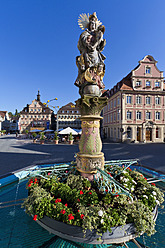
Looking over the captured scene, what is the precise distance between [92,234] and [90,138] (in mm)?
2124

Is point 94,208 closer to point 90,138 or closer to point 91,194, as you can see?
point 91,194

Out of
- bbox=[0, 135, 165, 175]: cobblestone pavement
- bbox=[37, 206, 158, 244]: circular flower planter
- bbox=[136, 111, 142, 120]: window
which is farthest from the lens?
bbox=[136, 111, 142, 120]: window

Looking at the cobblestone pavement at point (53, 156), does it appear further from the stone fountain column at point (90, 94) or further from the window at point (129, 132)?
→ the window at point (129, 132)

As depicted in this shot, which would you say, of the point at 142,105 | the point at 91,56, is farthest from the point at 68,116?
the point at 91,56

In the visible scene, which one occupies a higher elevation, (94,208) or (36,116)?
(36,116)

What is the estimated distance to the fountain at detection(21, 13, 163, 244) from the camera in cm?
215

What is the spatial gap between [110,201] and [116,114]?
22.8 m

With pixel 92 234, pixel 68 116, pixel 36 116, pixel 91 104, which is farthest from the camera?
pixel 36 116

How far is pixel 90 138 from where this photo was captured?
3.64m

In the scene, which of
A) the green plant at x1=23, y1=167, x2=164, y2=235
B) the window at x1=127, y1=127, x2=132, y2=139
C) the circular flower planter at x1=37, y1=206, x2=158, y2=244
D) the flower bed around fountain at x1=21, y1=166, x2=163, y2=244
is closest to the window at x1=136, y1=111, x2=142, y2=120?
the window at x1=127, y1=127, x2=132, y2=139

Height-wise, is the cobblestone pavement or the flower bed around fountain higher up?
the flower bed around fountain

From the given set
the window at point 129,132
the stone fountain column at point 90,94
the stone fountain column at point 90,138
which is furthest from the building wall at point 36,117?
the stone fountain column at point 90,138

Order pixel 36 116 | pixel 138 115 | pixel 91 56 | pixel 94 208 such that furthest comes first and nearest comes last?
pixel 36 116 → pixel 138 115 → pixel 91 56 → pixel 94 208

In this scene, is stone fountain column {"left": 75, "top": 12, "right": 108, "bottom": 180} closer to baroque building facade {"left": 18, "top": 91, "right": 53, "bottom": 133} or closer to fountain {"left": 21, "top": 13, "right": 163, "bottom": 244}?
fountain {"left": 21, "top": 13, "right": 163, "bottom": 244}
